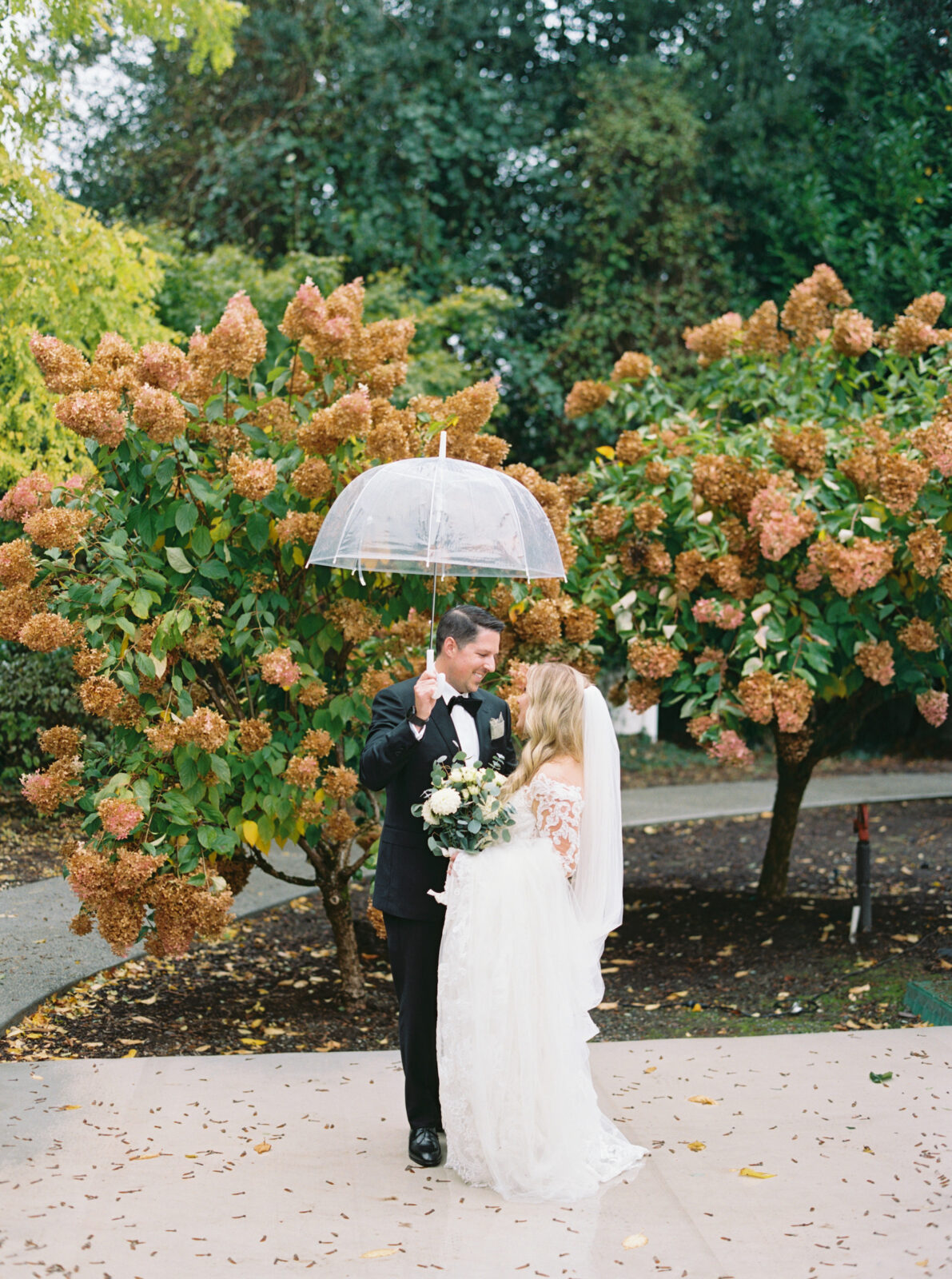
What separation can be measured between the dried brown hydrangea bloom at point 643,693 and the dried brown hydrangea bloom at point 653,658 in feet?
0.42

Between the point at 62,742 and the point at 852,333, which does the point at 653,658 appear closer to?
the point at 852,333

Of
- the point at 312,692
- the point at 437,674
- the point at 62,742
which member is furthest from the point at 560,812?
the point at 62,742

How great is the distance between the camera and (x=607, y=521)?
6.17 m

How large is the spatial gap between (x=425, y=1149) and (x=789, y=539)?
3064mm

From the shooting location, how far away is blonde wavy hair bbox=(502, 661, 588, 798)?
12.9ft

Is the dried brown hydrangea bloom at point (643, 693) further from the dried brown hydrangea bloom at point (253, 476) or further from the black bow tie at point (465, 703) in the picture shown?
the dried brown hydrangea bloom at point (253, 476)

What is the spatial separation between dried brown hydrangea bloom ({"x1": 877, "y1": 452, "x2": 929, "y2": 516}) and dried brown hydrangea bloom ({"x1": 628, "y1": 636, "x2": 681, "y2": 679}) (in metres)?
1.22

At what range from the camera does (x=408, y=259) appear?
14.2 meters

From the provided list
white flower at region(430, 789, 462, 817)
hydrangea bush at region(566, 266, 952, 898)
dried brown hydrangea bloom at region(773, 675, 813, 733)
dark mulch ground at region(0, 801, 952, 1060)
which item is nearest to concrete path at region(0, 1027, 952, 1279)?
dark mulch ground at region(0, 801, 952, 1060)

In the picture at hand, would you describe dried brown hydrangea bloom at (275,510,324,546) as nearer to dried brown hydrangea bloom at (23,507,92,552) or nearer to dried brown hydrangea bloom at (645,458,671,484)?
dried brown hydrangea bloom at (23,507,92,552)

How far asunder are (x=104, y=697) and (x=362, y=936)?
9.50 feet

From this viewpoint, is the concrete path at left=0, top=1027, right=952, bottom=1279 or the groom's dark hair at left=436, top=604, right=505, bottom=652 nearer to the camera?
the concrete path at left=0, top=1027, right=952, bottom=1279

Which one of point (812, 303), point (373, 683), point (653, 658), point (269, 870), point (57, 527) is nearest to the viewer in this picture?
point (57, 527)

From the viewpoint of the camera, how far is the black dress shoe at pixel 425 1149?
3.99 m
